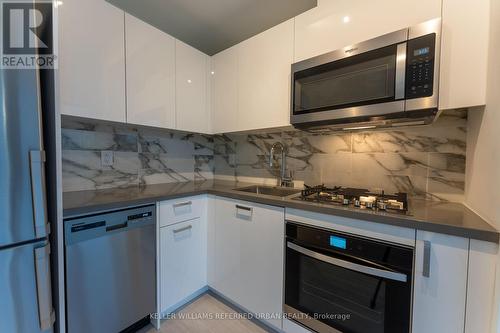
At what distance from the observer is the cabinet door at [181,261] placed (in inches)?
55.4

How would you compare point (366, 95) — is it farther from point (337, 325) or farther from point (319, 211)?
point (337, 325)

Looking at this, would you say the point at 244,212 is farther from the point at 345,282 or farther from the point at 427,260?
the point at 427,260

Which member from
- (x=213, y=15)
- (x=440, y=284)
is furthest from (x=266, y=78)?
(x=440, y=284)

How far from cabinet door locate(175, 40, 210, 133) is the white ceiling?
15 centimetres

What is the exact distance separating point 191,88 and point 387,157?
5.35 ft

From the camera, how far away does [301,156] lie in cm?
178

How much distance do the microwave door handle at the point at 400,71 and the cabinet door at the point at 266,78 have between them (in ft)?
2.07

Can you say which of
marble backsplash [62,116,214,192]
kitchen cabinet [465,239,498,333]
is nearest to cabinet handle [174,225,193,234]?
marble backsplash [62,116,214,192]

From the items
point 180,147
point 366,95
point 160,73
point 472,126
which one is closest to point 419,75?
point 366,95

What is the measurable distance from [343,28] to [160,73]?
1287mm

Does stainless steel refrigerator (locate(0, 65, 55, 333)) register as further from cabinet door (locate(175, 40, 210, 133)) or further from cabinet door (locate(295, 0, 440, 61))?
cabinet door (locate(295, 0, 440, 61))

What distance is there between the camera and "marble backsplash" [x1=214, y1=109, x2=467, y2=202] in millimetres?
1192

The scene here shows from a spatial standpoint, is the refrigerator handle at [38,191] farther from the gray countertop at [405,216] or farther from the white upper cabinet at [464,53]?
the white upper cabinet at [464,53]

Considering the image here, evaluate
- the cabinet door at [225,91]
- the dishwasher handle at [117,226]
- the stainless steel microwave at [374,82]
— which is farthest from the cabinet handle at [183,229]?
the stainless steel microwave at [374,82]
